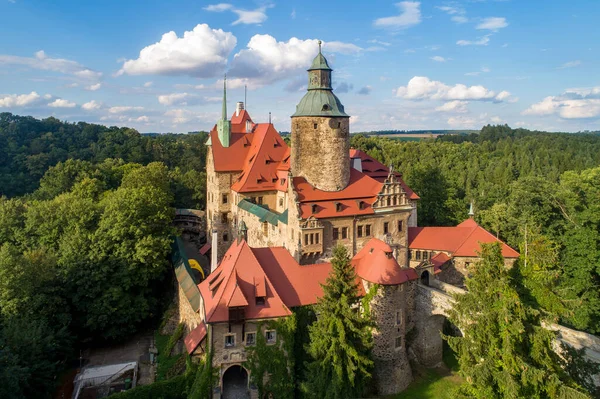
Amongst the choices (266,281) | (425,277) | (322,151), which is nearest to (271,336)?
(266,281)

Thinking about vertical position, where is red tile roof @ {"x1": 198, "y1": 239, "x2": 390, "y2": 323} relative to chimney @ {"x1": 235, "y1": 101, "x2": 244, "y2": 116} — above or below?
below

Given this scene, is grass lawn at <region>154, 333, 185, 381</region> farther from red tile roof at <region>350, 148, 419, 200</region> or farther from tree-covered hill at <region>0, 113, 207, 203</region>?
tree-covered hill at <region>0, 113, 207, 203</region>

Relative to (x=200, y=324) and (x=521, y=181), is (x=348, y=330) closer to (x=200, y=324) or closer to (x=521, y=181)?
(x=200, y=324)

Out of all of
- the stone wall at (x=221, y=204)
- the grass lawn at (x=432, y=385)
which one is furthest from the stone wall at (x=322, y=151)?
the grass lawn at (x=432, y=385)

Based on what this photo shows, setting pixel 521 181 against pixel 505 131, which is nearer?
pixel 521 181

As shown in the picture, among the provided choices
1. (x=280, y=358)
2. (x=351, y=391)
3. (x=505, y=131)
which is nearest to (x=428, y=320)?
(x=351, y=391)

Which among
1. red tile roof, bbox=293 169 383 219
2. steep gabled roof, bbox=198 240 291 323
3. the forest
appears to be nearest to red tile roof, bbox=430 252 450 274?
the forest

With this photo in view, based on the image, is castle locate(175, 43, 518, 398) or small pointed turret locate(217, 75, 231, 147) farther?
small pointed turret locate(217, 75, 231, 147)
